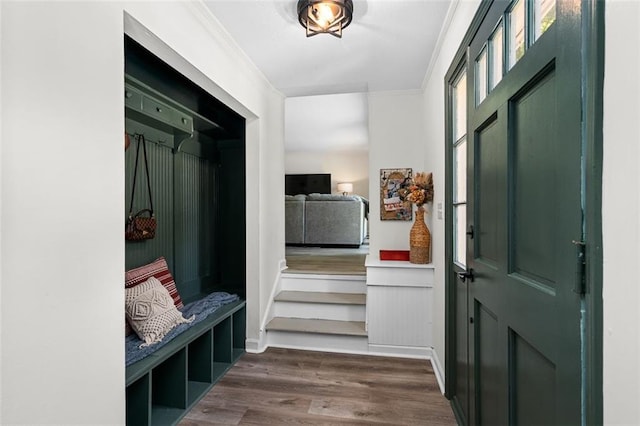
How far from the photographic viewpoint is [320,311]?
2943 mm

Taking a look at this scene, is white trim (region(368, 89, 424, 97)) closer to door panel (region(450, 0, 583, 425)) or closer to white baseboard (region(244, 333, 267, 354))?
door panel (region(450, 0, 583, 425))

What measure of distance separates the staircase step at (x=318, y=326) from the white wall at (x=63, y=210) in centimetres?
161

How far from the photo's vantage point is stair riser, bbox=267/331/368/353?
2.67 m

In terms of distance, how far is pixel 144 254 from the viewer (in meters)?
2.14

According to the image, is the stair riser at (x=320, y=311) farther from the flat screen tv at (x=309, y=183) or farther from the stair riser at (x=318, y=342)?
the flat screen tv at (x=309, y=183)

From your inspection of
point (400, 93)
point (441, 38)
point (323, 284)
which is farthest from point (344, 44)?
point (323, 284)

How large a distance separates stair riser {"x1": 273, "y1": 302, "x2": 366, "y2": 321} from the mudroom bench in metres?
0.42

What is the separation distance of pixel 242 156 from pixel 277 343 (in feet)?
5.75

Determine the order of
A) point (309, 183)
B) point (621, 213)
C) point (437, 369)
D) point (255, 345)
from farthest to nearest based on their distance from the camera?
point (309, 183)
point (255, 345)
point (437, 369)
point (621, 213)

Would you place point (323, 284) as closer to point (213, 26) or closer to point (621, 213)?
point (213, 26)

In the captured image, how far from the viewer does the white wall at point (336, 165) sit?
8.08 metres

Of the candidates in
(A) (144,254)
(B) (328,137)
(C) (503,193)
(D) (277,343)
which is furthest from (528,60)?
(B) (328,137)

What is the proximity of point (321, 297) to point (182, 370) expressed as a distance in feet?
4.65

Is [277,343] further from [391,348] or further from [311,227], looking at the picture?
[311,227]
